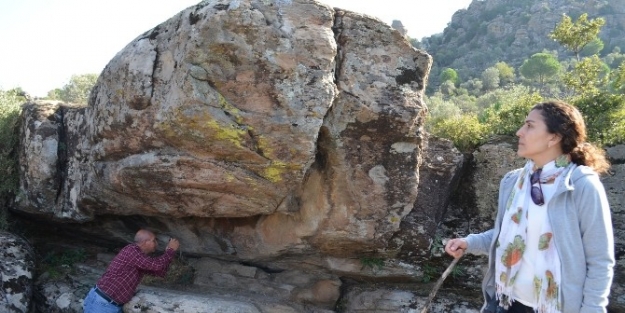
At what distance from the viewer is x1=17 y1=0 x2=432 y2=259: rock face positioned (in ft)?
16.5

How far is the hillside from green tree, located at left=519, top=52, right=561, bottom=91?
8.21 meters

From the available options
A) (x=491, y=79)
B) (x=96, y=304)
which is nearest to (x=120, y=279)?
(x=96, y=304)

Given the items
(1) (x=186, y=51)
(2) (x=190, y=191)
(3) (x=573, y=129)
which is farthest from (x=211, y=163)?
(3) (x=573, y=129)

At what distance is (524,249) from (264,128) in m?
2.93

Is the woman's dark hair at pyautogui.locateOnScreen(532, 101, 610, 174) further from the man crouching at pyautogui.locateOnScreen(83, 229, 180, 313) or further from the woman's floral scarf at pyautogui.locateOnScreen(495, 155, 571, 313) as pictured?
the man crouching at pyautogui.locateOnScreen(83, 229, 180, 313)

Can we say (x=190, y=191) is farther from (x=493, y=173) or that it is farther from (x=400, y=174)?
(x=493, y=173)

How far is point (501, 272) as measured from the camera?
3.05m

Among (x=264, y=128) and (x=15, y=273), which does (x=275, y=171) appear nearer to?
(x=264, y=128)

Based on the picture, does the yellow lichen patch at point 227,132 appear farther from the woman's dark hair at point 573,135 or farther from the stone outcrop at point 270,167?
the woman's dark hair at point 573,135

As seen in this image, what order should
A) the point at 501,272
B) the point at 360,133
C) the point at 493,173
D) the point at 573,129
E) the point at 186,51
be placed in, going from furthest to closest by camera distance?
the point at 493,173 → the point at 360,133 → the point at 186,51 → the point at 501,272 → the point at 573,129

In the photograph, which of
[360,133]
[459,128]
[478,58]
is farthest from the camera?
[478,58]

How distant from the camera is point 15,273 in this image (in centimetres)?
628

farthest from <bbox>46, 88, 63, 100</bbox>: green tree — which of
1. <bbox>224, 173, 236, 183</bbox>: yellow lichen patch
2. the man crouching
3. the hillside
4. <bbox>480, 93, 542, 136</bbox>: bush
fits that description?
the hillside

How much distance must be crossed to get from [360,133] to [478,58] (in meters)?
55.0
